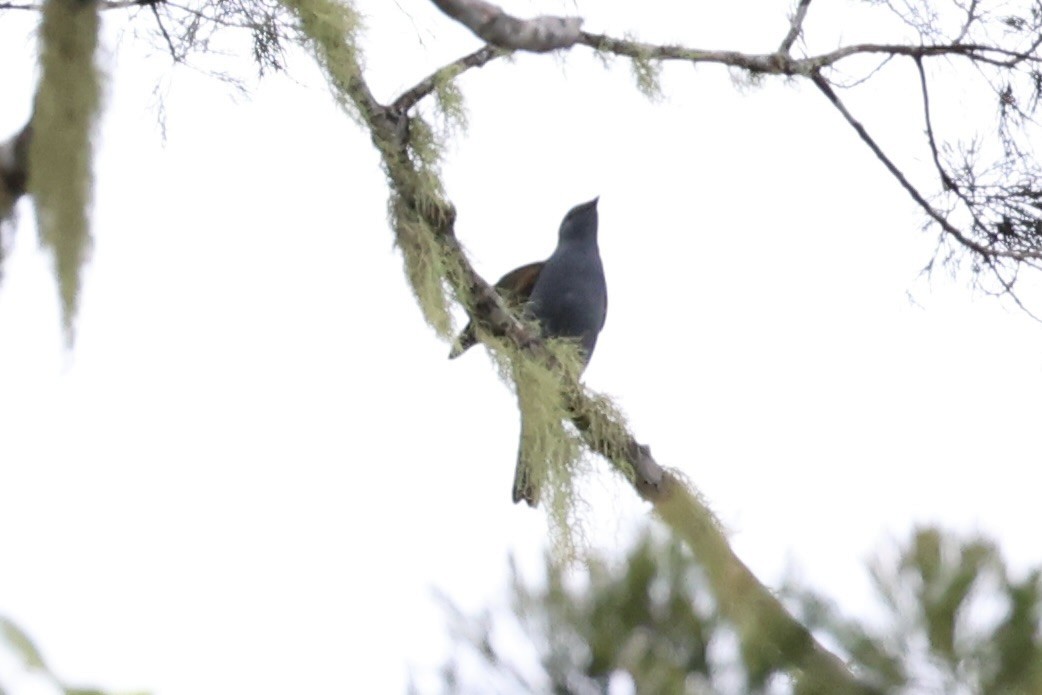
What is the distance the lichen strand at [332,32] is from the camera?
1.56 m

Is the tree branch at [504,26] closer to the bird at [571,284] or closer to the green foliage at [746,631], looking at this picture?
the green foliage at [746,631]

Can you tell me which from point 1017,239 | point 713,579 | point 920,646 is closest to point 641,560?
point 713,579

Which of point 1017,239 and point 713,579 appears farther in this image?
point 1017,239

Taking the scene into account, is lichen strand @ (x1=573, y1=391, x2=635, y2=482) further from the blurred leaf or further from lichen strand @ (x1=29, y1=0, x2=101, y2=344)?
the blurred leaf

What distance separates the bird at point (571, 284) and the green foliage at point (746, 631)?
1.53 meters

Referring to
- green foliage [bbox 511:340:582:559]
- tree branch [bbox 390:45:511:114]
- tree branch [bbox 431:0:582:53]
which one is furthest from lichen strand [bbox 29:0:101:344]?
green foliage [bbox 511:340:582:559]

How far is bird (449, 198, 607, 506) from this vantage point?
8.47ft

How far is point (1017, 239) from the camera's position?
2199 millimetres

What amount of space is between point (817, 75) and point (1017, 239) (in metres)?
0.44

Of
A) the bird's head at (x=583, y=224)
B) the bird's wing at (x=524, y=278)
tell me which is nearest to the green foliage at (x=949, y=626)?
the bird's wing at (x=524, y=278)

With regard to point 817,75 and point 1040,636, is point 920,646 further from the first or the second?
point 817,75

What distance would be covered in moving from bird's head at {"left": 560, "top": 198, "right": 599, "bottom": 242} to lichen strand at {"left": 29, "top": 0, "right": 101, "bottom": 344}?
180 centimetres

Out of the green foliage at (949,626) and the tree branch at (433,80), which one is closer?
the green foliage at (949,626)

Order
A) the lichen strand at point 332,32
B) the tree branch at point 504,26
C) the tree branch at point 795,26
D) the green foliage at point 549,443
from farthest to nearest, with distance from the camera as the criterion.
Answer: the tree branch at point 795,26
the green foliage at point 549,443
the lichen strand at point 332,32
the tree branch at point 504,26
